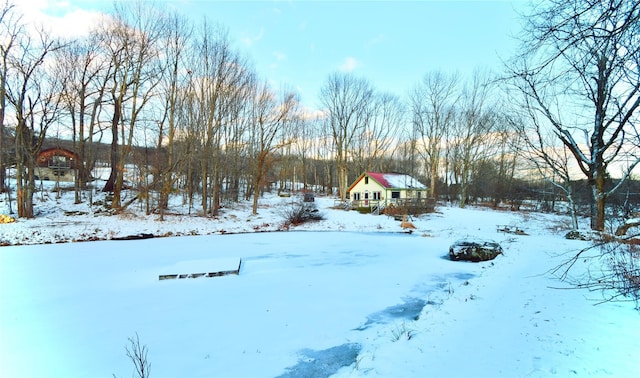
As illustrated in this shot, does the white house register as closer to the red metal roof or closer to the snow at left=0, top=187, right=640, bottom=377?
the red metal roof

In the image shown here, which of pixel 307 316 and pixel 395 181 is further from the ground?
pixel 395 181

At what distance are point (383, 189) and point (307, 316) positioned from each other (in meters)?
25.3

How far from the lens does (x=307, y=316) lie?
517 cm

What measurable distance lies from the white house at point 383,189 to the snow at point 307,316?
60.6 ft

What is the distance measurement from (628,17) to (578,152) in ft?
39.4

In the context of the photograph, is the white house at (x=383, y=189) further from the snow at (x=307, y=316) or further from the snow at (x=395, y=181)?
the snow at (x=307, y=316)

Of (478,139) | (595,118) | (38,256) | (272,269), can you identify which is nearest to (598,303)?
(272,269)

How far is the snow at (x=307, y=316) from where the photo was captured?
347cm

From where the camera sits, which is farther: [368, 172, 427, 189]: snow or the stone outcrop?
[368, 172, 427, 189]: snow

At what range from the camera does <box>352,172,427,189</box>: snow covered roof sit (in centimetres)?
2976

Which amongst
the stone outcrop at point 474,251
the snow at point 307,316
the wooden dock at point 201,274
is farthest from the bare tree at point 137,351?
the stone outcrop at point 474,251

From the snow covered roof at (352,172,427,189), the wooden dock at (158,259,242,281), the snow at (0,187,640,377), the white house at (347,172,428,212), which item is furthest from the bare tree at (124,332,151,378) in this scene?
the snow covered roof at (352,172,427,189)

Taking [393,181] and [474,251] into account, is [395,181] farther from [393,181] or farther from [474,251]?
[474,251]

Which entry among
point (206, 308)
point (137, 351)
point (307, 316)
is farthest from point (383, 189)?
point (137, 351)
